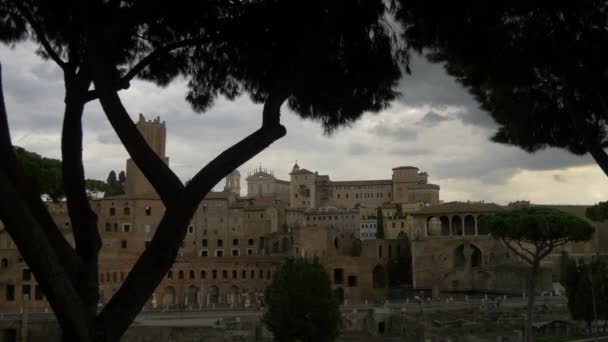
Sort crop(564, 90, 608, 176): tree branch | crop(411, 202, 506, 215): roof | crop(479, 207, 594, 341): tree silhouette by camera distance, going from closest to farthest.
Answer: crop(564, 90, 608, 176): tree branch, crop(479, 207, 594, 341): tree silhouette, crop(411, 202, 506, 215): roof

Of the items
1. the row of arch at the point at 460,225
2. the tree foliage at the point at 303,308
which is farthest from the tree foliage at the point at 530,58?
the row of arch at the point at 460,225

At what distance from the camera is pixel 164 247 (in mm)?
5094

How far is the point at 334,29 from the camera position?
6.34 metres

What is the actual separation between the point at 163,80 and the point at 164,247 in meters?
3.96

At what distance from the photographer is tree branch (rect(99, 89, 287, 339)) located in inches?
192

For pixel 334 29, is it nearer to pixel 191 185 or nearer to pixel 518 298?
pixel 191 185

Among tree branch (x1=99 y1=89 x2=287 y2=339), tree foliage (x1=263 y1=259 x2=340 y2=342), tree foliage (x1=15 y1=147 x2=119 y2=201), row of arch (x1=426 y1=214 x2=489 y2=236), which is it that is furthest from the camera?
row of arch (x1=426 y1=214 x2=489 y2=236)

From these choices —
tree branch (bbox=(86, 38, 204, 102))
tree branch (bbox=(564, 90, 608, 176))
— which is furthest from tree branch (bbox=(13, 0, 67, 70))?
tree branch (bbox=(564, 90, 608, 176))

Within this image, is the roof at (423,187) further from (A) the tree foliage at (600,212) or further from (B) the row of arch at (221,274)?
(A) the tree foliage at (600,212)

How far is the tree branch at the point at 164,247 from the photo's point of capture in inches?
192

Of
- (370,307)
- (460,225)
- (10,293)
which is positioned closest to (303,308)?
(370,307)

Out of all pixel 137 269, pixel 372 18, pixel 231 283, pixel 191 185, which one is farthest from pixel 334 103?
pixel 231 283

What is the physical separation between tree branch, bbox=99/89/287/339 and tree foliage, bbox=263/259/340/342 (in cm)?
1618

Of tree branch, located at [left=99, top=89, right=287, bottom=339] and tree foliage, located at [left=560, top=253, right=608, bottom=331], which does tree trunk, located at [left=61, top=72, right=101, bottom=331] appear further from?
tree foliage, located at [left=560, top=253, right=608, bottom=331]
